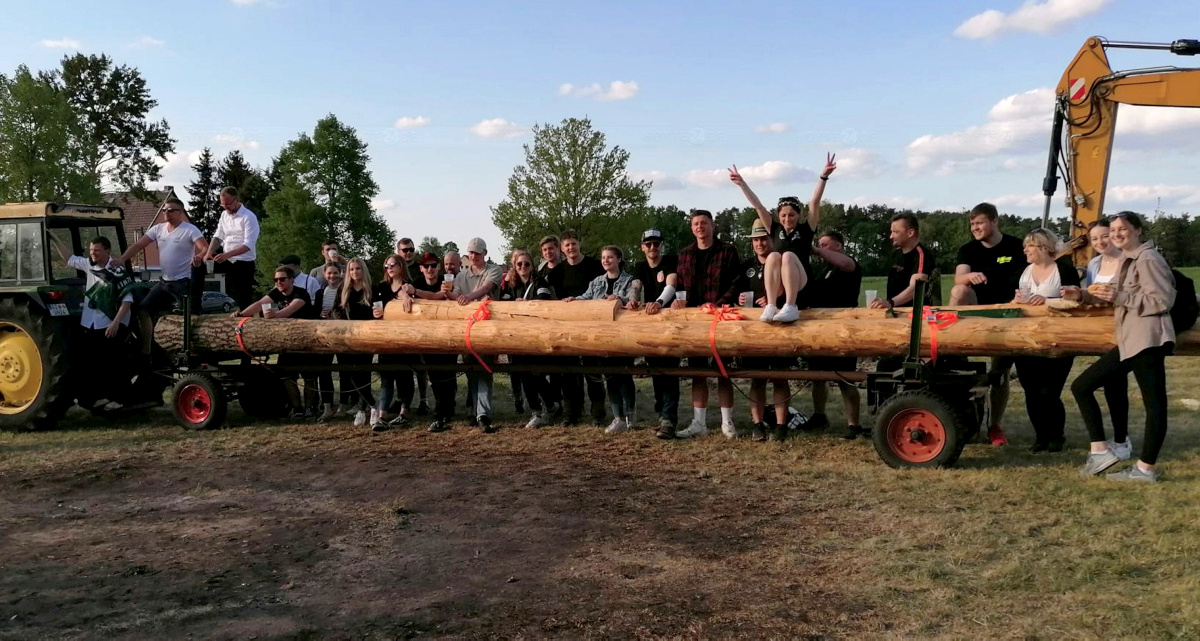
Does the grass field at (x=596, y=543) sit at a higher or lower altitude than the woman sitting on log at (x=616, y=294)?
lower

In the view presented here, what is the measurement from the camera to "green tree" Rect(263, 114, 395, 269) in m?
42.6

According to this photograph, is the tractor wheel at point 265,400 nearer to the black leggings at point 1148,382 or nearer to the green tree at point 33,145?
the black leggings at point 1148,382

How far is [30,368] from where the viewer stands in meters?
8.99

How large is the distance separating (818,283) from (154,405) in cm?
695

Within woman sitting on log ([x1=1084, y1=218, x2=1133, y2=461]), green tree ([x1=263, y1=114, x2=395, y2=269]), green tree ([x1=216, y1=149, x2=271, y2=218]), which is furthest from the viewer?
green tree ([x1=216, y1=149, x2=271, y2=218])

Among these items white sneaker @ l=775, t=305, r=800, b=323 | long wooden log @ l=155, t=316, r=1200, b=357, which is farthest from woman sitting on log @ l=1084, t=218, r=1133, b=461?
white sneaker @ l=775, t=305, r=800, b=323

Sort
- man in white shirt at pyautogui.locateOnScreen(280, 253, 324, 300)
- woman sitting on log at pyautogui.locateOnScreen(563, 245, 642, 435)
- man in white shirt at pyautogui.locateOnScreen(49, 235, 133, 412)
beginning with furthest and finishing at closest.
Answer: man in white shirt at pyautogui.locateOnScreen(280, 253, 324, 300), man in white shirt at pyautogui.locateOnScreen(49, 235, 133, 412), woman sitting on log at pyautogui.locateOnScreen(563, 245, 642, 435)

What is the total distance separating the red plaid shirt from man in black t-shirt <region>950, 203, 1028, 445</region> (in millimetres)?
1742

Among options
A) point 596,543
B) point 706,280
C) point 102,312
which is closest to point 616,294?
point 706,280

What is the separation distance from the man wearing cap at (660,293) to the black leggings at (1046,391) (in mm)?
2729

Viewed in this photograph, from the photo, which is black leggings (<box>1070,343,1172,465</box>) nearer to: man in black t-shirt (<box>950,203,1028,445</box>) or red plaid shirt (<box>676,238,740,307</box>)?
man in black t-shirt (<box>950,203,1028,445</box>)

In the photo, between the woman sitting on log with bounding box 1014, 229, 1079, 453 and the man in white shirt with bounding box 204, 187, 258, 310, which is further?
the man in white shirt with bounding box 204, 187, 258, 310

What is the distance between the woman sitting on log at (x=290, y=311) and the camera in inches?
360

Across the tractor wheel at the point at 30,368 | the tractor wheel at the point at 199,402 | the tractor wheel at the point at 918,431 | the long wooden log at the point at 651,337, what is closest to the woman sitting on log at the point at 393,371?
the long wooden log at the point at 651,337
